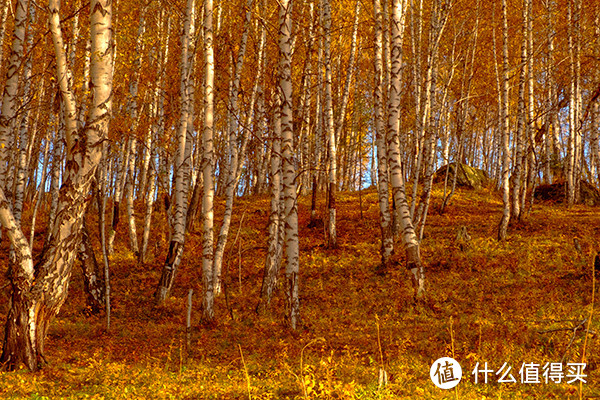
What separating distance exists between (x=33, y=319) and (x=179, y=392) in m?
2.33

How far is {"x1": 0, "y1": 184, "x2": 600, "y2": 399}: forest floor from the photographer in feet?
17.7

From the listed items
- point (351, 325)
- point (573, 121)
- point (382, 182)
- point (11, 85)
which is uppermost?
point (573, 121)

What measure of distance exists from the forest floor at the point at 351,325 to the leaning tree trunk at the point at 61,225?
55 centimetres

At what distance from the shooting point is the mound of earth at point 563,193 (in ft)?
62.1

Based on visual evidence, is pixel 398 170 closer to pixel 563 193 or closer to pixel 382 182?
pixel 382 182

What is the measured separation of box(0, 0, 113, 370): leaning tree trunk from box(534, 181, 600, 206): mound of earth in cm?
1888

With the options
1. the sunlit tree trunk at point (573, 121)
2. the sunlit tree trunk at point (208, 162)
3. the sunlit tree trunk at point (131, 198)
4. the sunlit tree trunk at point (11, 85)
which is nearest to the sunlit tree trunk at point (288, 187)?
the sunlit tree trunk at point (208, 162)

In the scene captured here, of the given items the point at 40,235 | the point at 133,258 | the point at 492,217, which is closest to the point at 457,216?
the point at 492,217

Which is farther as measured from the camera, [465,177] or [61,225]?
[465,177]

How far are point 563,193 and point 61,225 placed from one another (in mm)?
19816

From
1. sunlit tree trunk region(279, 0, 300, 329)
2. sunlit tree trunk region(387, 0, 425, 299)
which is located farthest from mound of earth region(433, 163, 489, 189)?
sunlit tree trunk region(279, 0, 300, 329)

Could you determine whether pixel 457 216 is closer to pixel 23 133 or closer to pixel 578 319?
pixel 578 319

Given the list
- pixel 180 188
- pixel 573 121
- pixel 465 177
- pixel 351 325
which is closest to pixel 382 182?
pixel 351 325

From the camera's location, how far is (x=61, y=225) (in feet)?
19.8
